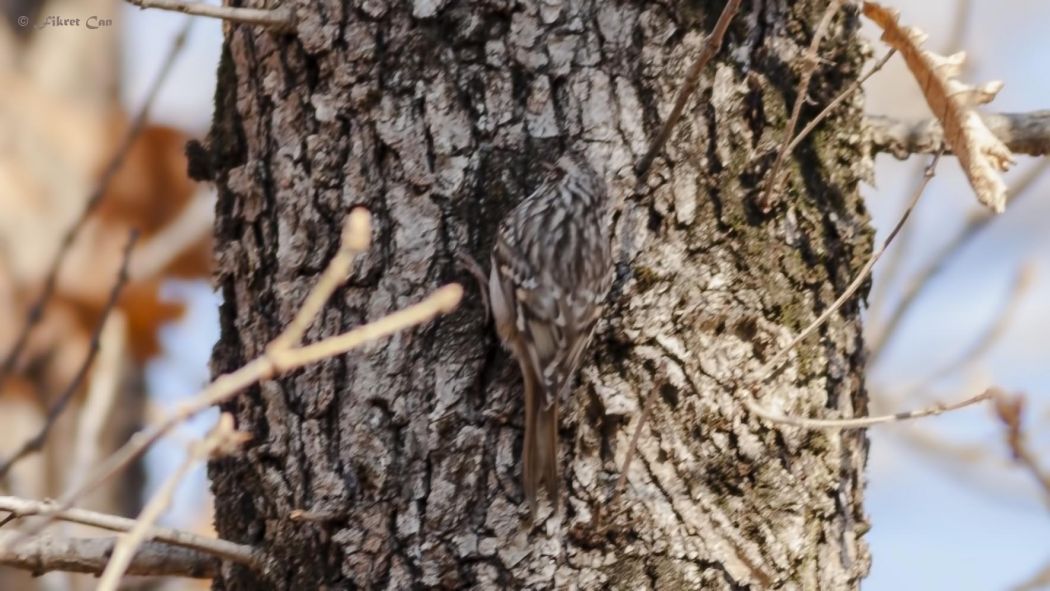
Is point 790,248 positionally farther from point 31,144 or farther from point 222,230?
point 31,144

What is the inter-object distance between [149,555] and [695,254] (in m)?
1.19

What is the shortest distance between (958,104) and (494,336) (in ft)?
3.19

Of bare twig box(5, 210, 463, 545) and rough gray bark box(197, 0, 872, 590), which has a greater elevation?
rough gray bark box(197, 0, 872, 590)

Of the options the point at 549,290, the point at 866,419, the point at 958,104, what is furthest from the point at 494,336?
the point at 958,104

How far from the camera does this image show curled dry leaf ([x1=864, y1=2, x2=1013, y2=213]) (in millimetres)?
2287

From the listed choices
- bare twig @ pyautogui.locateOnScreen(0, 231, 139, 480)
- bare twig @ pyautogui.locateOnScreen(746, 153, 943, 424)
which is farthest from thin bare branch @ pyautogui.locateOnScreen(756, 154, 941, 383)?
bare twig @ pyautogui.locateOnScreen(0, 231, 139, 480)

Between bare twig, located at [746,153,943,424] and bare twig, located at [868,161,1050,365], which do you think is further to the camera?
bare twig, located at [868,161,1050,365]

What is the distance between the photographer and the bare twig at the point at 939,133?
269 cm

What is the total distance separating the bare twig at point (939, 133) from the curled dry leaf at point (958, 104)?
0.71 ft

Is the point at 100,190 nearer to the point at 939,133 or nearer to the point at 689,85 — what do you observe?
the point at 689,85

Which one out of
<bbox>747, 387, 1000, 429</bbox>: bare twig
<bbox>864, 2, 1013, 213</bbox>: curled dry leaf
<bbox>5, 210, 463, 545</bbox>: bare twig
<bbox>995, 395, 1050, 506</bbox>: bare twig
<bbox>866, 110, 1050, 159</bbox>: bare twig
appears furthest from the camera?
<bbox>866, 110, 1050, 159</bbox>: bare twig

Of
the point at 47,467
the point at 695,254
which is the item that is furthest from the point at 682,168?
the point at 47,467

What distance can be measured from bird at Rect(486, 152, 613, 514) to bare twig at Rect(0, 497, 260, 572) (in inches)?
22.3

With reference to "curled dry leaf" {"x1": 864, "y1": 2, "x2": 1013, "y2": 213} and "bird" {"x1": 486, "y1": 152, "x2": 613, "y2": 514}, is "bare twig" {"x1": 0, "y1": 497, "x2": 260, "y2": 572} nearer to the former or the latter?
"bird" {"x1": 486, "y1": 152, "x2": 613, "y2": 514}
